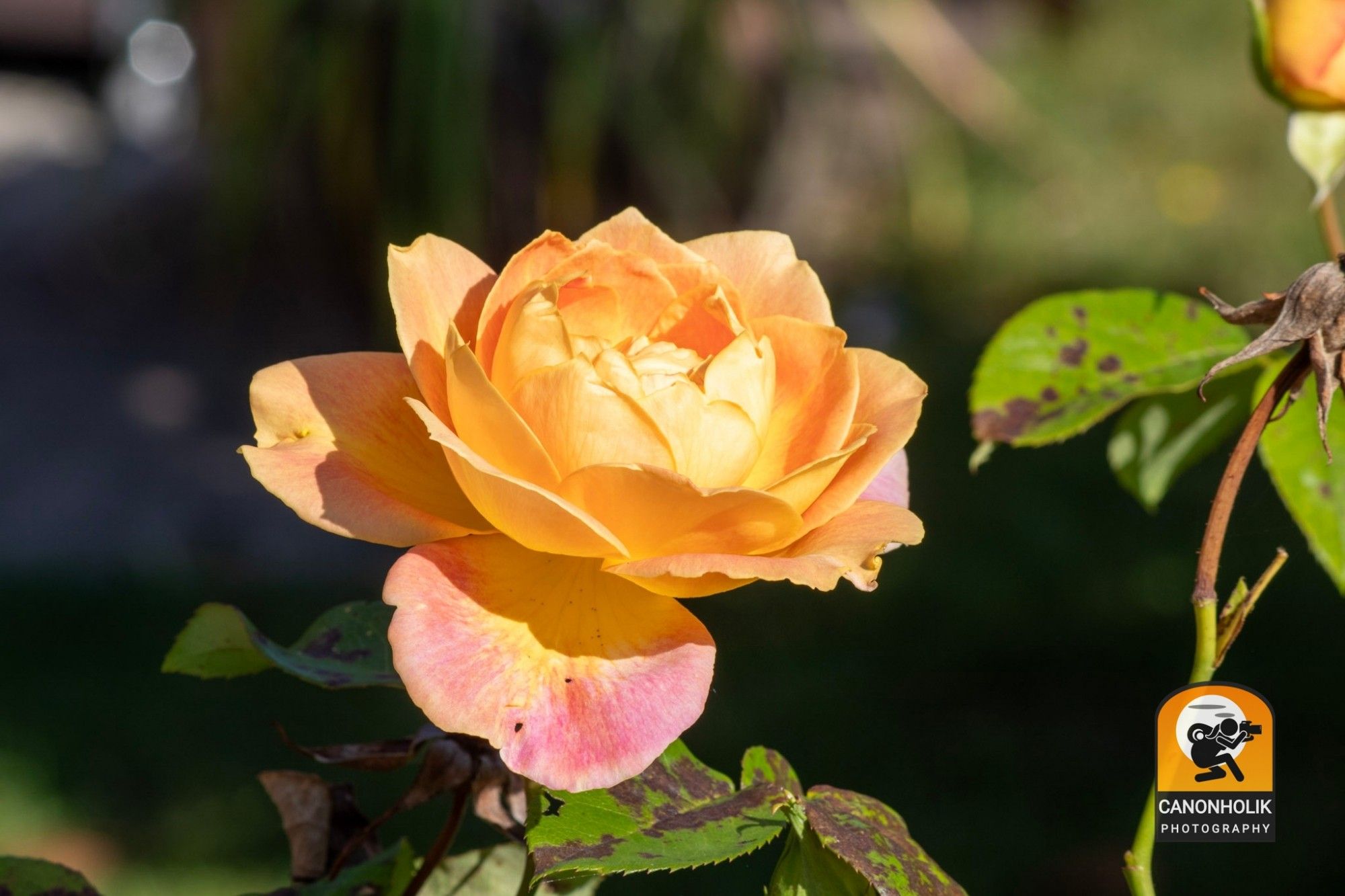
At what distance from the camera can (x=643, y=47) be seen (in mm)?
2785

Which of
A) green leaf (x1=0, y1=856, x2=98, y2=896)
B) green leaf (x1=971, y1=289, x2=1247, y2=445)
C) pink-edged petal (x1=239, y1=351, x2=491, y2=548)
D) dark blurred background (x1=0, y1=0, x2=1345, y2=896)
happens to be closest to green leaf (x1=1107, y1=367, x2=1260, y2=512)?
green leaf (x1=971, y1=289, x2=1247, y2=445)

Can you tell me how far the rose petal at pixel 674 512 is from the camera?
0.36 metres

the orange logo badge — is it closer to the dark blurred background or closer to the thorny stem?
the thorny stem

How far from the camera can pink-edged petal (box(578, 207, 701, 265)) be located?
45 cm

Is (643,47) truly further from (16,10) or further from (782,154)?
(16,10)

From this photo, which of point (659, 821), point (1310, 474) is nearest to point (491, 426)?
point (659, 821)

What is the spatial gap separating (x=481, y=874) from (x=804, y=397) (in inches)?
9.9

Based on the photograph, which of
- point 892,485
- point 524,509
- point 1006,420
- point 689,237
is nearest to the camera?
point 524,509

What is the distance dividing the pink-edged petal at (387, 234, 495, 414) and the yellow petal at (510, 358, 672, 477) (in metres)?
0.04

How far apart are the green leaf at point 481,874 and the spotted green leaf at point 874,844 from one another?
153 mm

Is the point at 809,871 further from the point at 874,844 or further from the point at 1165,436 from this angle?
the point at 1165,436

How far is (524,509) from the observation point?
0.36 m

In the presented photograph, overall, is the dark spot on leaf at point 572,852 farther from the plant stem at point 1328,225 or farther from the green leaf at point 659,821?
the plant stem at point 1328,225

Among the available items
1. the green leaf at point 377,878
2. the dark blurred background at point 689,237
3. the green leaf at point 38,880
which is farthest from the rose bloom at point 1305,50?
the dark blurred background at point 689,237
